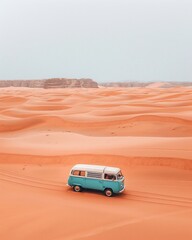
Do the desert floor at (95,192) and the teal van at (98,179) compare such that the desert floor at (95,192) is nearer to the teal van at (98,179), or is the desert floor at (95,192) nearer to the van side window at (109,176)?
the teal van at (98,179)

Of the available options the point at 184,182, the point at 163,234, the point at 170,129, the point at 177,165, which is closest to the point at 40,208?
the point at 163,234

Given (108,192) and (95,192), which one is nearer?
(108,192)

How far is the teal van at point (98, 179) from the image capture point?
724cm

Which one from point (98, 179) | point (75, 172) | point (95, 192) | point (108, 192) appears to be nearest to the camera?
point (108, 192)

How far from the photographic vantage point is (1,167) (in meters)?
10.6

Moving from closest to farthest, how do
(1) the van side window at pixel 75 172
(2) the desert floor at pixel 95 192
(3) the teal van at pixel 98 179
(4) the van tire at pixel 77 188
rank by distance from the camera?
1. (2) the desert floor at pixel 95 192
2. (3) the teal van at pixel 98 179
3. (4) the van tire at pixel 77 188
4. (1) the van side window at pixel 75 172

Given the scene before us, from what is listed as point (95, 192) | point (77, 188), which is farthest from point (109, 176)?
point (77, 188)

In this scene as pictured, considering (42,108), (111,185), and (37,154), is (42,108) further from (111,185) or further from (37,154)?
(111,185)

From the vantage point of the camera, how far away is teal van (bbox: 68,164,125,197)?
7242 millimetres

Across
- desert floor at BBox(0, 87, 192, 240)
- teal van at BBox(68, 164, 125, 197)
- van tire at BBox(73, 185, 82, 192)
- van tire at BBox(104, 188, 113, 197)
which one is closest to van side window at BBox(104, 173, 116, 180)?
teal van at BBox(68, 164, 125, 197)

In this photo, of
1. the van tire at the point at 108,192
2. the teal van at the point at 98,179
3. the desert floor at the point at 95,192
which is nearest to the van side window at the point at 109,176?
the teal van at the point at 98,179

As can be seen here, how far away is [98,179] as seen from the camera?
7.39 meters

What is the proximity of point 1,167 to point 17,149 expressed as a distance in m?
1.63

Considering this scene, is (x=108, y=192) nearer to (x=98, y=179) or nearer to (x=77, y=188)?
(x=98, y=179)
